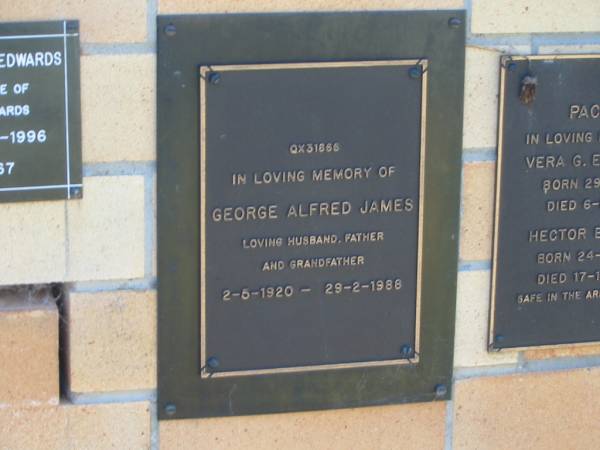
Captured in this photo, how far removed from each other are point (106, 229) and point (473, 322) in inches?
53.4

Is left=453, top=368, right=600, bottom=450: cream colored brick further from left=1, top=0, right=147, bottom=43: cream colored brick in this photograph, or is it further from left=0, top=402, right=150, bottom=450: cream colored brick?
left=1, top=0, right=147, bottom=43: cream colored brick

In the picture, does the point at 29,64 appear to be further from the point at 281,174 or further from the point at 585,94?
the point at 585,94

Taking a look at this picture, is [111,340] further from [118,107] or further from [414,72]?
[414,72]

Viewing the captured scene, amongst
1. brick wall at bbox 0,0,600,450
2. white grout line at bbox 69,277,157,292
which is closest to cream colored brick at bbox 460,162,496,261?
brick wall at bbox 0,0,600,450

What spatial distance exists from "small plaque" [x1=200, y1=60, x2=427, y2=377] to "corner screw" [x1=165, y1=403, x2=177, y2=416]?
184 mm

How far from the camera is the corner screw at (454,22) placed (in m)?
4.30

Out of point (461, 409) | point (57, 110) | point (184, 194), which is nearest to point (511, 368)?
point (461, 409)

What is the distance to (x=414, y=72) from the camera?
4270 millimetres

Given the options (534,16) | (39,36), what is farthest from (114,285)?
(534,16)

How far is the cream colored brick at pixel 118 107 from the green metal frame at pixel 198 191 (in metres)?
0.05

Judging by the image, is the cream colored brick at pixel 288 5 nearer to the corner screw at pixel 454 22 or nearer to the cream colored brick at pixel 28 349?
the corner screw at pixel 454 22

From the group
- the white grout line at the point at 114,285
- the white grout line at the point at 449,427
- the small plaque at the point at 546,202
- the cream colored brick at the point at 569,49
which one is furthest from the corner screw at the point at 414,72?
the white grout line at the point at 449,427

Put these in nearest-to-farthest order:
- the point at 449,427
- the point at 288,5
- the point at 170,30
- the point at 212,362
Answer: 1. the point at 170,30
2. the point at 288,5
3. the point at 212,362
4. the point at 449,427

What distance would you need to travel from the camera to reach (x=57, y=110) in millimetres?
4031
